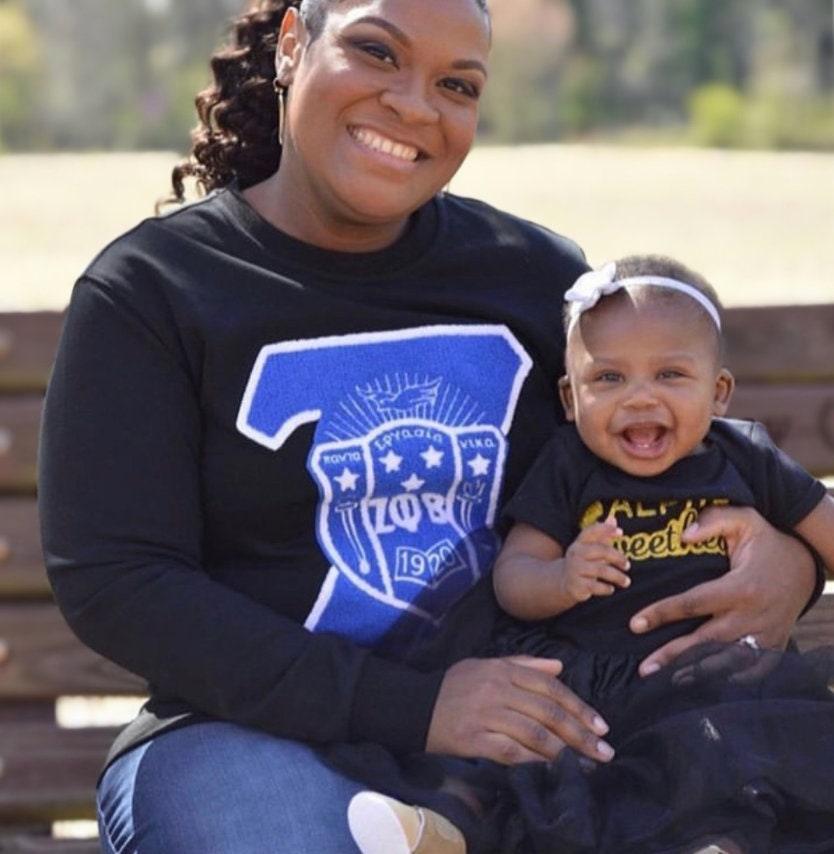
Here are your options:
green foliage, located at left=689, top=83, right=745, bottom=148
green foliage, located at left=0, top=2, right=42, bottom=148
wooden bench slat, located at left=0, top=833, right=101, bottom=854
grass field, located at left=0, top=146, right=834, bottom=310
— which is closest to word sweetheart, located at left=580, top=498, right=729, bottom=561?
wooden bench slat, located at left=0, top=833, right=101, bottom=854

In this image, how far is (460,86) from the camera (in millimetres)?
3025

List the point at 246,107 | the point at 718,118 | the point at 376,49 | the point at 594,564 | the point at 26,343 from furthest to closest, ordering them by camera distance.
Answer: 1. the point at 718,118
2. the point at 26,343
3. the point at 246,107
4. the point at 376,49
5. the point at 594,564

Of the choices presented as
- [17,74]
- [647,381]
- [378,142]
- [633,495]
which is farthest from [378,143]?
[17,74]

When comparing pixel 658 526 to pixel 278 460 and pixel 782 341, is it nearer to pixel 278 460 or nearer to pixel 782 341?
pixel 278 460

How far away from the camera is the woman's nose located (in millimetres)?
2949

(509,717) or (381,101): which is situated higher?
(381,101)

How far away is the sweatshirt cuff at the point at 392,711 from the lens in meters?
2.74

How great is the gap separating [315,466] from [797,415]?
4.05ft

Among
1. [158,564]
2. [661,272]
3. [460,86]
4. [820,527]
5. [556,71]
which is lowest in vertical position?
[158,564]

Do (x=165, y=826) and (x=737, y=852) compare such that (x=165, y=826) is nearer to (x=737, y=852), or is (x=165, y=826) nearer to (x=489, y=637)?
(x=489, y=637)

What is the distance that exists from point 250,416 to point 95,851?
1359mm

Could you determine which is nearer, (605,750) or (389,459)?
(605,750)

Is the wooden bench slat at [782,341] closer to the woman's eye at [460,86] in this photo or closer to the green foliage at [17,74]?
the woman's eye at [460,86]

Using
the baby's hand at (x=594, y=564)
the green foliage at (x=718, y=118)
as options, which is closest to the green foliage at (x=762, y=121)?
the green foliage at (x=718, y=118)
